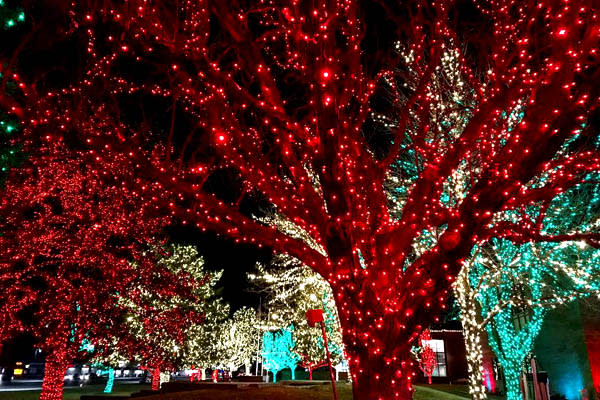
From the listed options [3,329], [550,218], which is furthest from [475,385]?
[3,329]

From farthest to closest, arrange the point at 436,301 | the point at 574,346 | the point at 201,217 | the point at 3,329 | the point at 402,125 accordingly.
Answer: the point at 574,346, the point at 3,329, the point at 402,125, the point at 201,217, the point at 436,301

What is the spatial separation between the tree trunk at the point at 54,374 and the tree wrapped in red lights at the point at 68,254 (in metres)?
0.03

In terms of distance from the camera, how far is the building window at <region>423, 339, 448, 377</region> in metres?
31.9

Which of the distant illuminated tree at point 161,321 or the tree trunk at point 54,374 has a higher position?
the distant illuminated tree at point 161,321

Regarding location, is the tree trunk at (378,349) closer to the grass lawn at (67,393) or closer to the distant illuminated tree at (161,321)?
the distant illuminated tree at (161,321)

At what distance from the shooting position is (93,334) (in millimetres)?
11773

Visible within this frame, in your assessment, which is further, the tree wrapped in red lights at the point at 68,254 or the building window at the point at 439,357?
the building window at the point at 439,357

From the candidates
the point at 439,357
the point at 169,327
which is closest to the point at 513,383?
the point at 169,327

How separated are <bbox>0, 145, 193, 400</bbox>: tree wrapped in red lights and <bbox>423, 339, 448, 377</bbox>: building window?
85.6ft

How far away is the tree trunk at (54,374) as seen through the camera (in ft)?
38.7

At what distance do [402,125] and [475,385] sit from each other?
7552 millimetres

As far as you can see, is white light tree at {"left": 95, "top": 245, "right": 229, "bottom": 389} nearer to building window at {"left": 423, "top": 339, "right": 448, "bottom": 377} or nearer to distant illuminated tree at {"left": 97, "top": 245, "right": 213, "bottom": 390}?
distant illuminated tree at {"left": 97, "top": 245, "right": 213, "bottom": 390}

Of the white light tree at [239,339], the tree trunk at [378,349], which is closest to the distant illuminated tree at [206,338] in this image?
the white light tree at [239,339]

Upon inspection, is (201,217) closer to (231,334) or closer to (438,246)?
(438,246)
